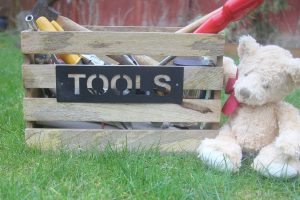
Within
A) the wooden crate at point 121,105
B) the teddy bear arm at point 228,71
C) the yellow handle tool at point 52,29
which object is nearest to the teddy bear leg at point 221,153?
the wooden crate at point 121,105

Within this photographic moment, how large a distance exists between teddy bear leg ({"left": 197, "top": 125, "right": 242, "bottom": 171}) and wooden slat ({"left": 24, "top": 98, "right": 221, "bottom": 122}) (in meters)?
0.12

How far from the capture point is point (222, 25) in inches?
61.0

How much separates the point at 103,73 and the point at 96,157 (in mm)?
279

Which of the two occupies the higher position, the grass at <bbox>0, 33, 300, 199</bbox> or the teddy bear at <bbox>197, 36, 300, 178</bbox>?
the teddy bear at <bbox>197, 36, 300, 178</bbox>

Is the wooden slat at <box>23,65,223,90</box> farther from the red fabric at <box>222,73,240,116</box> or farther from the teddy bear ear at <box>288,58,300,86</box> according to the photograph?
the teddy bear ear at <box>288,58,300,86</box>

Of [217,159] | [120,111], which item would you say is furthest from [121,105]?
[217,159]

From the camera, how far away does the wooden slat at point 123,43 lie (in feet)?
4.96

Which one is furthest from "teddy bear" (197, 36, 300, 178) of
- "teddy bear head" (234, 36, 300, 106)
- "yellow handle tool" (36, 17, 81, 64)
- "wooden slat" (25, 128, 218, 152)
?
"yellow handle tool" (36, 17, 81, 64)

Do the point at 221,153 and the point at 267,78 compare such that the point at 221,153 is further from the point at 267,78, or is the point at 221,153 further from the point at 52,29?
the point at 52,29

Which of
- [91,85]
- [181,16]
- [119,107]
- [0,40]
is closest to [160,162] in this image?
[119,107]

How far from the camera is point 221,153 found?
1.46 metres

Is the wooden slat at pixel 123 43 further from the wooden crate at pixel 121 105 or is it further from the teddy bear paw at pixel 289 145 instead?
the teddy bear paw at pixel 289 145

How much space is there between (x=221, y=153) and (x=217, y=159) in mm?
26

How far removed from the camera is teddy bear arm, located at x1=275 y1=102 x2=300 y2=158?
1392 millimetres
